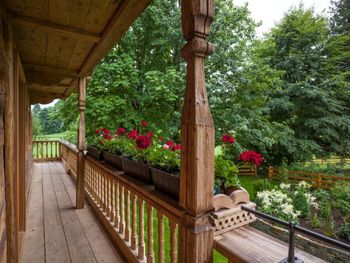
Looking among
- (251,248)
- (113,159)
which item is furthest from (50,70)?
(251,248)

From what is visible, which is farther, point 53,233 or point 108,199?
point 108,199

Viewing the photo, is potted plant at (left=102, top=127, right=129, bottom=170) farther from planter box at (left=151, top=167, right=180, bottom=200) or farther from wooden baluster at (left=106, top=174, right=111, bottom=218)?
planter box at (left=151, top=167, right=180, bottom=200)

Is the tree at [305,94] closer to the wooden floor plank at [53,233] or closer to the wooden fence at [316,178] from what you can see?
the wooden fence at [316,178]

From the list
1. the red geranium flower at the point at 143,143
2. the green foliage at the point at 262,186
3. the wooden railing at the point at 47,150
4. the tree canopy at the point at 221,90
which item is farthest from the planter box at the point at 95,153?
the wooden railing at the point at 47,150

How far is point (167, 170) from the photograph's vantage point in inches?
60.4

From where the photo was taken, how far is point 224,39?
625 centimetres

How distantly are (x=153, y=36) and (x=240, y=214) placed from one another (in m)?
6.25

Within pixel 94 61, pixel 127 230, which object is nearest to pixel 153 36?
pixel 94 61

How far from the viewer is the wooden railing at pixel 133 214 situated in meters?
1.42

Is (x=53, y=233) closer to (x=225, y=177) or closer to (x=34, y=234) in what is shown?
(x=34, y=234)

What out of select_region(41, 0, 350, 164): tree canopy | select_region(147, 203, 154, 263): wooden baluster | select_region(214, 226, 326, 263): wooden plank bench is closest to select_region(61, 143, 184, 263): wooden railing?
select_region(147, 203, 154, 263): wooden baluster

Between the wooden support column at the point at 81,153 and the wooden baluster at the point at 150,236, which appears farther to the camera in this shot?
the wooden support column at the point at 81,153

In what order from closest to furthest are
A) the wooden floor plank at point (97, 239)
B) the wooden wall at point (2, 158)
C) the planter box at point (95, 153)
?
the wooden wall at point (2, 158) < the wooden floor plank at point (97, 239) < the planter box at point (95, 153)

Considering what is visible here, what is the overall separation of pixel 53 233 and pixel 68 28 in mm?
2168
